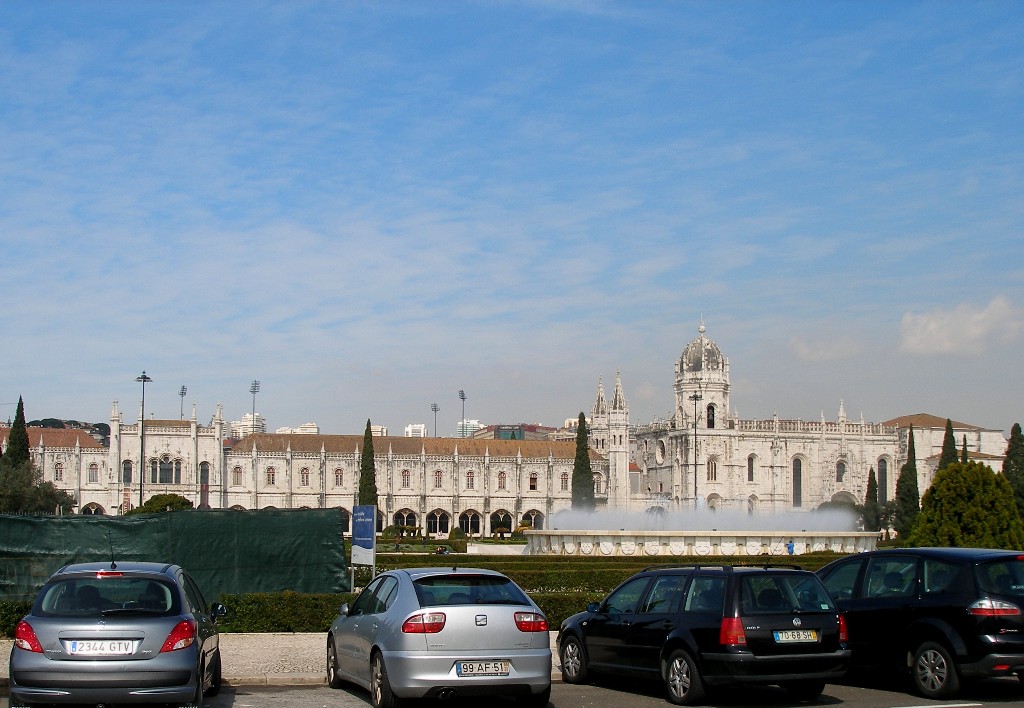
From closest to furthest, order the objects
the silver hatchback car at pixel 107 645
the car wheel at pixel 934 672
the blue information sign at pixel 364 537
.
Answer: the silver hatchback car at pixel 107 645 < the car wheel at pixel 934 672 < the blue information sign at pixel 364 537

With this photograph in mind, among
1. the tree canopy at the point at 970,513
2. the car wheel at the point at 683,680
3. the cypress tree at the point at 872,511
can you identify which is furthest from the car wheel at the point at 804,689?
the cypress tree at the point at 872,511

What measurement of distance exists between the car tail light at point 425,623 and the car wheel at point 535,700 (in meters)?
1.12

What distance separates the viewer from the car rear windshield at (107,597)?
10.6 meters

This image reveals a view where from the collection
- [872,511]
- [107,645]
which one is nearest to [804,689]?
[107,645]

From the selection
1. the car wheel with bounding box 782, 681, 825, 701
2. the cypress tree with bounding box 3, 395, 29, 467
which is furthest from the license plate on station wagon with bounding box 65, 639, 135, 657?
the cypress tree with bounding box 3, 395, 29, 467

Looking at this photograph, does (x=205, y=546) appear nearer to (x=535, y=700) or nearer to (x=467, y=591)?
(x=467, y=591)

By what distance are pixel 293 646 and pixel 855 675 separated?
7.27m

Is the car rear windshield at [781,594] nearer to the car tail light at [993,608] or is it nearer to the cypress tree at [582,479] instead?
the car tail light at [993,608]

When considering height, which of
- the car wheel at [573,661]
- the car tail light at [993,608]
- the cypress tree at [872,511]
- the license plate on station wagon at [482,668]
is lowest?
the cypress tree at [872,511]

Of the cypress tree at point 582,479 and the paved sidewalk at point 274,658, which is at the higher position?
the cypress tree at point 582,479

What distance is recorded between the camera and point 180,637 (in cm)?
1056

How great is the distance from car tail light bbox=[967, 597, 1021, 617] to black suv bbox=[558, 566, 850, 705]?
144 centimetres

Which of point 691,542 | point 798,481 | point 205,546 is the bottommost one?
point 691,542

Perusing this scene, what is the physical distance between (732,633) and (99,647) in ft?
20.3
